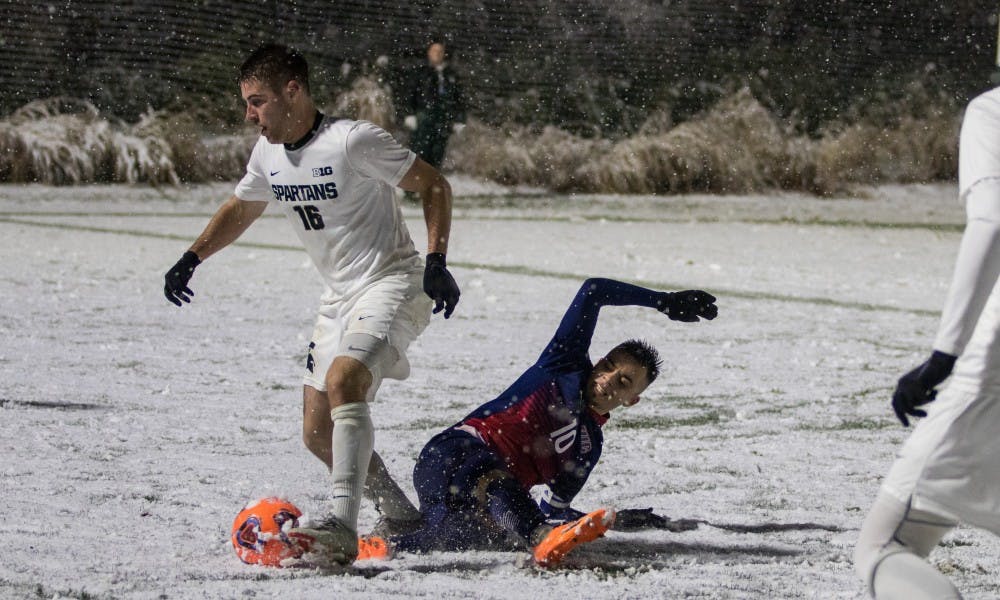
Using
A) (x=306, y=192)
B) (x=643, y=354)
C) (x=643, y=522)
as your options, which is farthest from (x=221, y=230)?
(x=643, y=522)

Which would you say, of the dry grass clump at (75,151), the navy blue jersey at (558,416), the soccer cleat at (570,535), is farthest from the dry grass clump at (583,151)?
the soccer cleat at (570,535)

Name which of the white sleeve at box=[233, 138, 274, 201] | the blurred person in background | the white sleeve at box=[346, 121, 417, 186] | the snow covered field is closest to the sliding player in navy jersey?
the snow covered field

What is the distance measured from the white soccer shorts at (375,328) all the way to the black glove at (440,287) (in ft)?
0.50

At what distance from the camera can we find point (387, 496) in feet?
12.6

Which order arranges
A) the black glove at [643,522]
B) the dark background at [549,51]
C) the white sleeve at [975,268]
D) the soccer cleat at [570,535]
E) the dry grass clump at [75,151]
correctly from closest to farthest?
the white sleeve at [975,268] → the soccer cleat at [570,535] → the black glove at [643,522] → the dry grass clump at [75,151] → the dark background at [549,51]

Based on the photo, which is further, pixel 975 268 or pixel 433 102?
pixel 433 102

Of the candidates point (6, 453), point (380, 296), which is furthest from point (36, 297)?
point (380, 296)

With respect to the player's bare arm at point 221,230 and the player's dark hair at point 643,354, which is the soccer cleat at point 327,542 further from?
the player's bare arm at point 221,230

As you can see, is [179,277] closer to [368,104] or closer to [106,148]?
[106,148]

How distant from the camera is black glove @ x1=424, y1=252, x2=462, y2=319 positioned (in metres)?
3.56

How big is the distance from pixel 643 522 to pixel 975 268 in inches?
65.6

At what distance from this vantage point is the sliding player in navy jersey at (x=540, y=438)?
12.1 ft

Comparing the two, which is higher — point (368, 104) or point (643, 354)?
point (643, 354)

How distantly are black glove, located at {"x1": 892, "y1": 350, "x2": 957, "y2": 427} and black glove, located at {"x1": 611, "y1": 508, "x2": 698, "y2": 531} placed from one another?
1.41m
